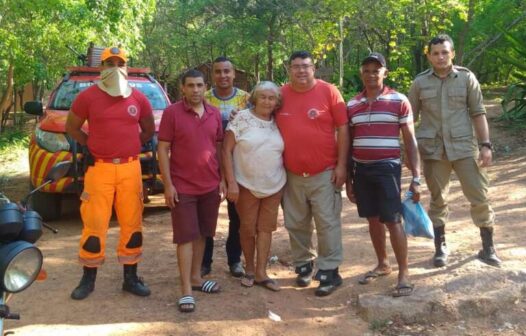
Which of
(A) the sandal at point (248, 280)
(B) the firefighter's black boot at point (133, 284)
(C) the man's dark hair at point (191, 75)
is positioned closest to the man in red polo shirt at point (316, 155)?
(A) the sandal at point (248, 280)

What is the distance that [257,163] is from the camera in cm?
413

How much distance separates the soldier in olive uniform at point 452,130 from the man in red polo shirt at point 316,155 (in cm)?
81

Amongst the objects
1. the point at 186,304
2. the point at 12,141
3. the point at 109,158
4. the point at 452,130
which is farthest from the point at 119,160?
the point at 12,141

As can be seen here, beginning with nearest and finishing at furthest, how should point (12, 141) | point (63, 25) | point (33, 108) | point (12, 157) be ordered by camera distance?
point (33, 108)
point (63, 25)
point (12, 157)
point (12, 141)

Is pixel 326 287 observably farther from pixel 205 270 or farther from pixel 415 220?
pixel 205 270

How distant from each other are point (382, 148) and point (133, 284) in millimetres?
2163

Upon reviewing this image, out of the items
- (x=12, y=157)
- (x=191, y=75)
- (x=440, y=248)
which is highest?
(x=191, y=75)

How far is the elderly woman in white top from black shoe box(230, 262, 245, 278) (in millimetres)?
429

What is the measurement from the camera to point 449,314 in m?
3.80

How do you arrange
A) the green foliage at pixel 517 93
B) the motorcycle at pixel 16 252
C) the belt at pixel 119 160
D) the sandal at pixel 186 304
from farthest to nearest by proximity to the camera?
the green foliage at pixel 517 93 < the belt at pixel 119 160 < the sandal at pixel 186 304 < the motorcycle at pixel 16 252

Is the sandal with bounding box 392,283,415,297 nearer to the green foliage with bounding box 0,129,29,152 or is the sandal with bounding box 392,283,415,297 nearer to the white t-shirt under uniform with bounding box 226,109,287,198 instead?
the white t-shirt under uniform with bounding box 226,109,287,198

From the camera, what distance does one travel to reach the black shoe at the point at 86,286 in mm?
4160

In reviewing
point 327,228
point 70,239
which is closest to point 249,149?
point 327,228

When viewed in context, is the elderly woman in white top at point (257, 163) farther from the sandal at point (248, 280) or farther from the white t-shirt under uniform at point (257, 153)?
the sandal at point (248, 280)
